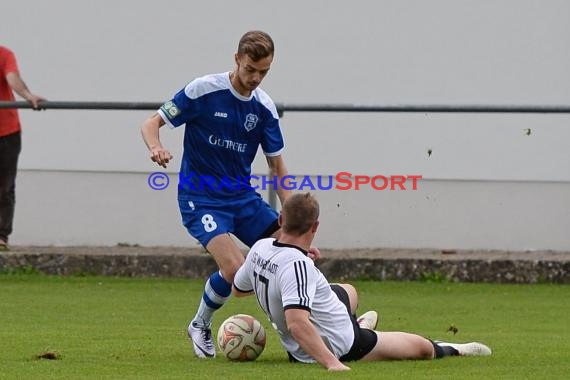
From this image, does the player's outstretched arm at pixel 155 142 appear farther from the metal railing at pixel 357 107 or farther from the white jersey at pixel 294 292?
the metal railing at pixel 357 107

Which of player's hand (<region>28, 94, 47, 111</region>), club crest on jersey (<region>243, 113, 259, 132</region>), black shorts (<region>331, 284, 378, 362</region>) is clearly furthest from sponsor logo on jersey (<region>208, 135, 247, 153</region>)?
player's hand (<region>28, 94, 47, 111</region>)

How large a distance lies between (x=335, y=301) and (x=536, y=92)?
21.9 feet

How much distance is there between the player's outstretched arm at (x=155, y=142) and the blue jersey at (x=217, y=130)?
156mm

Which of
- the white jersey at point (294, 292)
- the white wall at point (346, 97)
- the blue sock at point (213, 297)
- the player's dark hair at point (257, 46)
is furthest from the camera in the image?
the white wall at point (346, 97)

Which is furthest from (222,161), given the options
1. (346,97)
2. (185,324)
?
(346,97)

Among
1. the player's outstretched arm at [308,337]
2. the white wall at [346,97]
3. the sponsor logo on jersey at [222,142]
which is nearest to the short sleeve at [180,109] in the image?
the sponsor logo on jersey at [222,142]

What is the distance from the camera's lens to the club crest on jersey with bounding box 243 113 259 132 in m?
8.89

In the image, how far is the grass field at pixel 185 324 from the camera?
7445 mm

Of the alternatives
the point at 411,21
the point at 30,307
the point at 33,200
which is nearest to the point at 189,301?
the point at 30,307

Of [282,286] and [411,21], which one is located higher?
[411,21]

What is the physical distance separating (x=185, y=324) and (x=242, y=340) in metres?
2.35

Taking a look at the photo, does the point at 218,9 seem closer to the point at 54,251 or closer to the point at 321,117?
the point at 321,117

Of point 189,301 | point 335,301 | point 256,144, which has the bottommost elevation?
point 189,301

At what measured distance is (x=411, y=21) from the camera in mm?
13914
